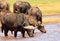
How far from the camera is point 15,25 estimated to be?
15305 millimetres

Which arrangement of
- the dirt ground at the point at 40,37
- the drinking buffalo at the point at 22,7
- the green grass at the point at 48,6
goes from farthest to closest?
the green grass at the point at 48,6
the drinking buffalo at the point at 22,7
the dirt ground at the point at 40,37

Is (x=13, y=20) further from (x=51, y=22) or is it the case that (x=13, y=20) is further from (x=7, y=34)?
(x=51, y=22)

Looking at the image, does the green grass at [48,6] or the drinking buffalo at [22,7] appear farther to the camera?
the green grass at [48,6]

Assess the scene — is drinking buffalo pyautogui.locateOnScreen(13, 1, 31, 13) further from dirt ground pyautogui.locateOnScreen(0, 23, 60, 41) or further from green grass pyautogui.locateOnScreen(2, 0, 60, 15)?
green grass pyautogui.locateOnScreen(2, 0, 60, 15)

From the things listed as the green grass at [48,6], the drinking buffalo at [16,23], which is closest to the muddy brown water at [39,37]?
the drinking buffalo at [16,23]

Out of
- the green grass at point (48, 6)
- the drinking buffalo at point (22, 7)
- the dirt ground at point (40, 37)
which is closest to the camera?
the dirt ground at point (40, 37)

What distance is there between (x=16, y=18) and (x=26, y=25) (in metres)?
0.62

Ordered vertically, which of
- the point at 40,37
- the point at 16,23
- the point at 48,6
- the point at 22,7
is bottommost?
the point at 48,6

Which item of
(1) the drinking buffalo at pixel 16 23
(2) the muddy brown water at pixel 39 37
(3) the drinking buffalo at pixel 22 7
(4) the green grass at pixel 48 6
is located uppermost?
(1) the drinking buffalo at pixel 16 23

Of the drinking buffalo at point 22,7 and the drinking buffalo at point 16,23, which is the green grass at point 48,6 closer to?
the drinking buffalo at point 22,7

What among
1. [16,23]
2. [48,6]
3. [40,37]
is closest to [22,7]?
[40,37]

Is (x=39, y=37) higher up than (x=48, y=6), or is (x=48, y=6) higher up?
(x=39, y=37)

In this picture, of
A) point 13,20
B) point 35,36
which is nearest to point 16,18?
point 13,20

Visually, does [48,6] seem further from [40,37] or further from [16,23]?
[16,23]
